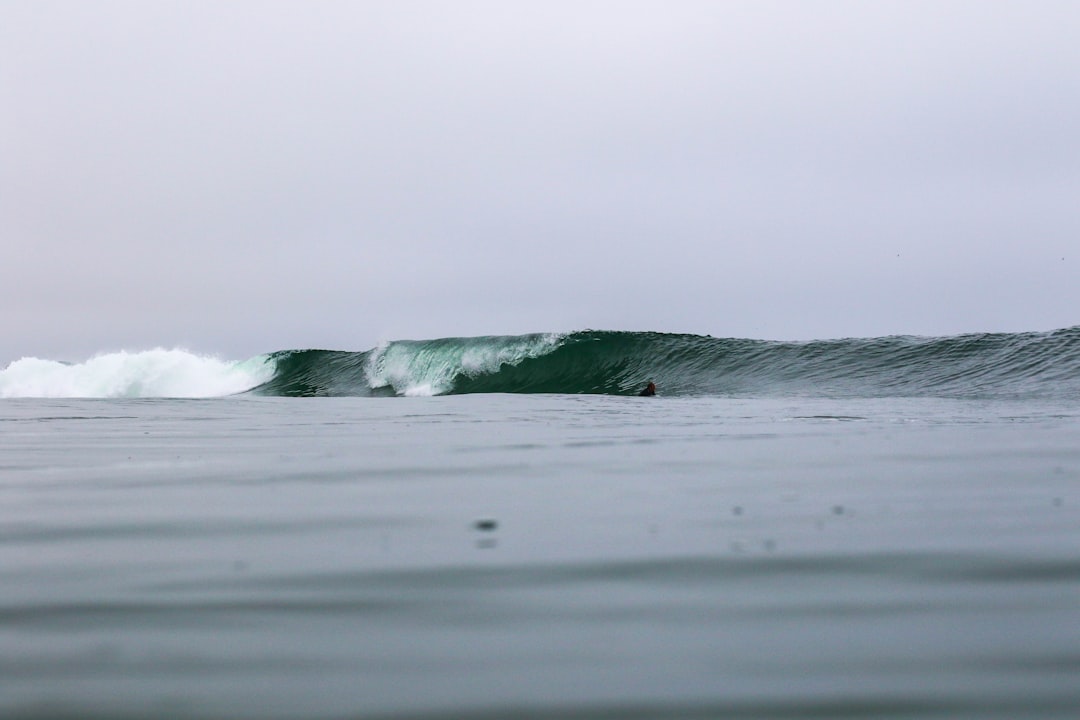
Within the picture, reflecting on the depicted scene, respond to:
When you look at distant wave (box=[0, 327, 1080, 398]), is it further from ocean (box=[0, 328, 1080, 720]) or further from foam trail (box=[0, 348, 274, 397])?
ocean (box=[0, 328, 1080, 720])

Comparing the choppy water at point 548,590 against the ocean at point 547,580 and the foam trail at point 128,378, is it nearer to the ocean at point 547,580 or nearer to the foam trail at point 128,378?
the ocean at point 547,580

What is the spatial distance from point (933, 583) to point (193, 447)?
5070 mm

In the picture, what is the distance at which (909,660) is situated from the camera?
1523mm

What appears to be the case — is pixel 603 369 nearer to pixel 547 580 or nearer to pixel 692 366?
pixel 692 366

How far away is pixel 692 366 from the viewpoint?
2416cm

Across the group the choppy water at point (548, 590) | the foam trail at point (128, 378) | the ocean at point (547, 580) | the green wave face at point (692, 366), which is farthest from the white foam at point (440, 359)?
the choppy water at point (548, 590)

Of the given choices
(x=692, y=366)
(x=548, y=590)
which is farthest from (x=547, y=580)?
(x=692, y=366)

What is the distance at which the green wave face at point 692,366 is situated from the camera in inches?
694

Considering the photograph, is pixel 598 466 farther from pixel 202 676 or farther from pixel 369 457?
pixel 202 676

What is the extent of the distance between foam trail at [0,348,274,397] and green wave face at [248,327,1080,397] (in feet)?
4.99

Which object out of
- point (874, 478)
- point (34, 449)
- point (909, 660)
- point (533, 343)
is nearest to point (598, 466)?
point (874, 478)

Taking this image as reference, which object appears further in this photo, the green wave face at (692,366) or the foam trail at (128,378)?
the foam trail at (128,378)

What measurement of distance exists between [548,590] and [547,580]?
0.09 m

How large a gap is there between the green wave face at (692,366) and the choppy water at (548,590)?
12.0 metres
